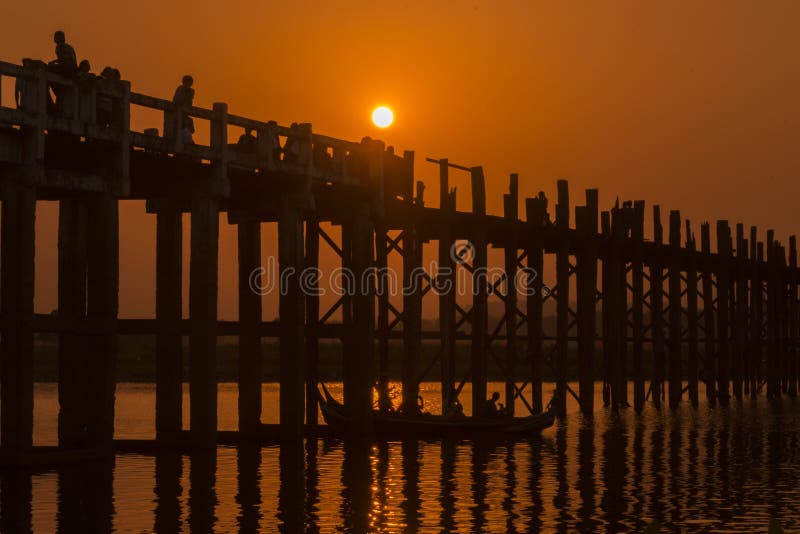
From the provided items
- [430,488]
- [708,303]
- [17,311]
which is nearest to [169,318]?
[17,311]

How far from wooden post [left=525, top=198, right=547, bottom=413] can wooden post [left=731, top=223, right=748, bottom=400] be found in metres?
17.3

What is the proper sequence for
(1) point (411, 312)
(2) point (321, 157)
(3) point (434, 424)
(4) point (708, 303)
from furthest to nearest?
1. (4) point (708, 303)
2. (1) point (411, 312)
3. (3) point (434, 424)
4. (2) point (321, 157)

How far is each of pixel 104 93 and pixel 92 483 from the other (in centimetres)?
641

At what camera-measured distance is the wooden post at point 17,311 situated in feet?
78.1

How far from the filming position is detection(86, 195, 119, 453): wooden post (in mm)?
26000

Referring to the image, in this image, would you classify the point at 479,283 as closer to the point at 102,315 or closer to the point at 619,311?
the point at 619,311

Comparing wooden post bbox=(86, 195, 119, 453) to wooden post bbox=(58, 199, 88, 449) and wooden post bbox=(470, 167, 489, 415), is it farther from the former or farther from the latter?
wooden post bbox=(470, 167, 489, 415)

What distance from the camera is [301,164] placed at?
3053cm

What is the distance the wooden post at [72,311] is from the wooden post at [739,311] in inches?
1410

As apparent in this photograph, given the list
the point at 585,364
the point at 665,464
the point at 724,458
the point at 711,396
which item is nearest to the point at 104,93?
the point at 665,464

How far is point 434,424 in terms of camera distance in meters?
35.8

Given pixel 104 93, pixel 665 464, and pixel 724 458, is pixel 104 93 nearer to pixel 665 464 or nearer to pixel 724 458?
pixel 665 464

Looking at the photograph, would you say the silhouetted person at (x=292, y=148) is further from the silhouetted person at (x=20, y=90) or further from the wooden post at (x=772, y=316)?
the wooden post at (x=772, y=316)

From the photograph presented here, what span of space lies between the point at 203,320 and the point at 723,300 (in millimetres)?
33888
